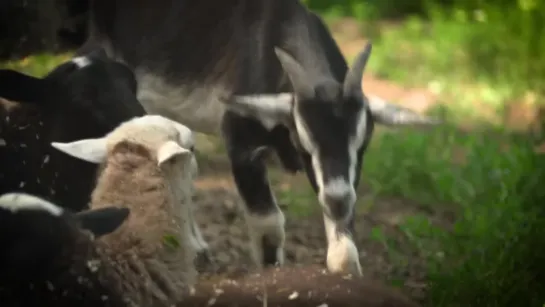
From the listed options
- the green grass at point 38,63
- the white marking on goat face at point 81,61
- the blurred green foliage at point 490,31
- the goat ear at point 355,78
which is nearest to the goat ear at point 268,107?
the goat ear at point 355,78

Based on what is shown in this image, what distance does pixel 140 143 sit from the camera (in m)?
2.09

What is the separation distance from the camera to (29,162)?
2.20 meters

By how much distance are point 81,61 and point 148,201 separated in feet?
1.97

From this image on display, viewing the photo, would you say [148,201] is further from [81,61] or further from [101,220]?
[81,61]

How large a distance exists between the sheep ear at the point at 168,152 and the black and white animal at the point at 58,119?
0.25 metres

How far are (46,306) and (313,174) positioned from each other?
762 millimetres

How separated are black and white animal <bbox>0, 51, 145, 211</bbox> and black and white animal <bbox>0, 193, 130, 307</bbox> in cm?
22

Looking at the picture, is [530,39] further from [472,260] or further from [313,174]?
[313,174]

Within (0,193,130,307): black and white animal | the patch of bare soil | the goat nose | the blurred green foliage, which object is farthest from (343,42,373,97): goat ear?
the blurred green foliage

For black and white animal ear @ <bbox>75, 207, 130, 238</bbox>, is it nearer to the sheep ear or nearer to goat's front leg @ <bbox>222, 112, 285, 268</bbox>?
the sheep ear

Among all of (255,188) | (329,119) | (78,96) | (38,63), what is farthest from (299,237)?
(38,63)

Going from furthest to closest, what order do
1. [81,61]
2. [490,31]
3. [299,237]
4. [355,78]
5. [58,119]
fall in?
[490,31], [299,237], [81,61], [58,119], [355,78]

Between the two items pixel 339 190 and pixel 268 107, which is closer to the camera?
pixel 339 190

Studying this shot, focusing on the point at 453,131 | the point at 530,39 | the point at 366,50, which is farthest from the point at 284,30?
the point at 530,39
